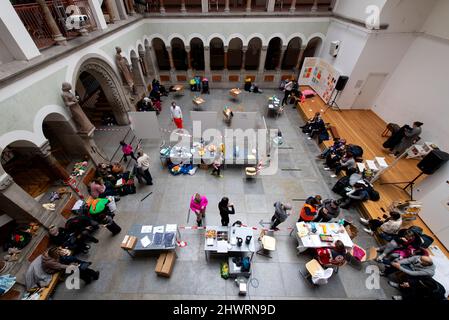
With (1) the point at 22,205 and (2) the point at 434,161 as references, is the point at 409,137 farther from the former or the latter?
(1) the point at 22,205

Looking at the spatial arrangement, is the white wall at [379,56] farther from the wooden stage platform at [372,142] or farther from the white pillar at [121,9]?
the white pillar at [121,9]

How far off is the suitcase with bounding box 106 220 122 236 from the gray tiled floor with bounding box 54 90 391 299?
190 millimetres

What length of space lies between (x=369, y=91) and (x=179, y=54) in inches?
622

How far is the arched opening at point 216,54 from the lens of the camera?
62.8 feet

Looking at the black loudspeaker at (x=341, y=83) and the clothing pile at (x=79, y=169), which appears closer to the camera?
the clothing pile at (x=79, y=169)

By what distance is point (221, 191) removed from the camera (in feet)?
28.8

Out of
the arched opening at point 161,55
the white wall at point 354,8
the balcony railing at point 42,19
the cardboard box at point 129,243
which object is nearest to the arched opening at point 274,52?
the white wall at point 354,8

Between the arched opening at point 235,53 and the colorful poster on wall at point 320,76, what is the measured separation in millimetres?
6715

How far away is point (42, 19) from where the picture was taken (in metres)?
7.23

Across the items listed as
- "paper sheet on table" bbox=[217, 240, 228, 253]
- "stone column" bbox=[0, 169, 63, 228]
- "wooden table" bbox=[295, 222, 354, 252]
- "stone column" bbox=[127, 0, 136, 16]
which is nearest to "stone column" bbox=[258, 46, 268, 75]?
"stone column" bbox=[127, 0, 136, 16]

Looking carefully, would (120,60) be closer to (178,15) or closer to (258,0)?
(178,15)

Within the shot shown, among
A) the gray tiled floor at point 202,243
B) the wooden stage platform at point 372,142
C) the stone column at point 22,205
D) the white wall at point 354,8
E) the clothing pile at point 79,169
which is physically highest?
the white wall at point 354,8

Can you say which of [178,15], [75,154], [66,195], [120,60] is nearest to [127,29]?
[120,60]

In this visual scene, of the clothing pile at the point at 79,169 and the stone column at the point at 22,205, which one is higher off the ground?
the stone column at the point at 22,205
